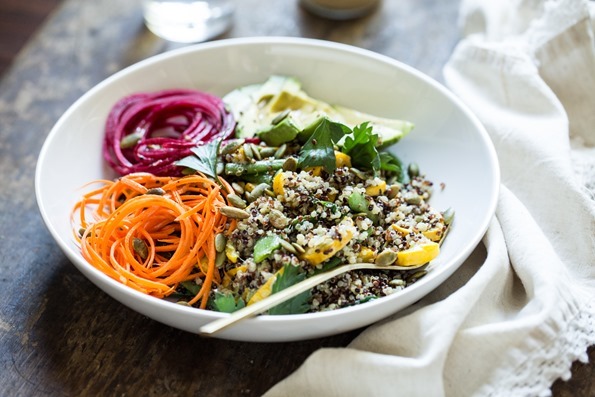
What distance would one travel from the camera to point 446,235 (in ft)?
8.38

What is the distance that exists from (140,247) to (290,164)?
62 cm

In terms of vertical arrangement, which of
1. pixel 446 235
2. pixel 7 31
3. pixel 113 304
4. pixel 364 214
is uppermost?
pixel 364 214

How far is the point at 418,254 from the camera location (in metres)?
2.30

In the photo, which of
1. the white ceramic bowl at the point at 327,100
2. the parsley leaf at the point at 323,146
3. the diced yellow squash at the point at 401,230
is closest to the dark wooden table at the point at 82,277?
the white ceramic bowl at the point at 327,100

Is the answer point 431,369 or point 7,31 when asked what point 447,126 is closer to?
point 431,369

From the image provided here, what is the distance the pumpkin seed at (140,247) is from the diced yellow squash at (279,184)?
50 centimetres

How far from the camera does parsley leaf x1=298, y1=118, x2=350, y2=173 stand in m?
2.49

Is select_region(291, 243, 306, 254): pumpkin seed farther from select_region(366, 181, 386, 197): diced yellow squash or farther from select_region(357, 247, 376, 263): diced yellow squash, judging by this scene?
select_region(366, 181, 386, 197): diced yellow squash

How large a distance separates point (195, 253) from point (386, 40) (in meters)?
2.01

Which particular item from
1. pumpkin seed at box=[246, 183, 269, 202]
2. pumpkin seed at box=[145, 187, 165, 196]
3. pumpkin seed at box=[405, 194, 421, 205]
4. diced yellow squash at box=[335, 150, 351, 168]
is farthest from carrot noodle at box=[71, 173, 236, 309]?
pumpkin seed at box=[405, 194, 421, 205]

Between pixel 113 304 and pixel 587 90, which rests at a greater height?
pixel 587 90

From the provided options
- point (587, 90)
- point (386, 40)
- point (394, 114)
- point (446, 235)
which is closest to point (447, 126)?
point (394, 114)

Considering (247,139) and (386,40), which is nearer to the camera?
(247,139)

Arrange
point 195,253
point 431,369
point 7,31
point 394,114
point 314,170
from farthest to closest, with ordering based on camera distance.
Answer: point 7,31
point 394,114
point 314,170
point 195,253
point 431,369
